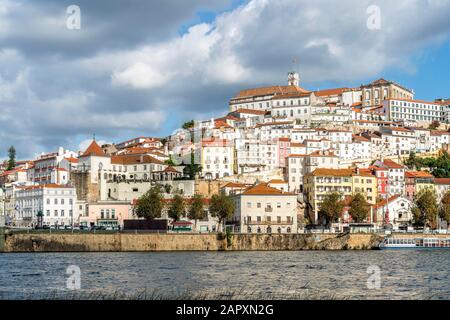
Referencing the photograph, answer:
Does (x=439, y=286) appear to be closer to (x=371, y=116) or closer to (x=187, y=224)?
(x=187, y=224)

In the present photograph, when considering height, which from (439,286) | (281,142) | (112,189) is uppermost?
(281,142)

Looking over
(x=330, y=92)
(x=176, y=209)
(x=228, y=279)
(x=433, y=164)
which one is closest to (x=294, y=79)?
(x=330, y=92)

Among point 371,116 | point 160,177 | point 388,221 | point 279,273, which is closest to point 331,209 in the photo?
point 388,221

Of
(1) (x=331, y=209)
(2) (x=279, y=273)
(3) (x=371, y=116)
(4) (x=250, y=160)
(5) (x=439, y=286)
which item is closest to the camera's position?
(5) (x=439, y=286)

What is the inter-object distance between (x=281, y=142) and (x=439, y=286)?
86.7m

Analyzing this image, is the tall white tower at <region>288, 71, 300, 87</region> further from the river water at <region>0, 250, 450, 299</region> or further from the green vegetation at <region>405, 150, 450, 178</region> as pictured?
the river water at <region>0, 250, 450, 299</region>

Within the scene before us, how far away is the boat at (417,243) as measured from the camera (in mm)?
81825

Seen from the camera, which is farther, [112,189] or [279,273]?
[112,189]

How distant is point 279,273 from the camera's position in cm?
4459

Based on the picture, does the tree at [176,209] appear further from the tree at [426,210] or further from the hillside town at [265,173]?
the tree at [426,210]

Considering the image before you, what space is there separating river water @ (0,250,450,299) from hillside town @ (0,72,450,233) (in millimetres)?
31573

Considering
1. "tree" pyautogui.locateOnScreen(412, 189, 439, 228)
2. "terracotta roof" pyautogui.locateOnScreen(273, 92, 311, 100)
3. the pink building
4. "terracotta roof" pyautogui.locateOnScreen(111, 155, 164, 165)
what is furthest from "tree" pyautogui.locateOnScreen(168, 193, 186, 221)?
"terracotta roof" pyautogui.locateOnScreen(273, 92, 311, 100)

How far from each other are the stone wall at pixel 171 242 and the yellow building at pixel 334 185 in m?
22.1

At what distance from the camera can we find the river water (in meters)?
32.7
